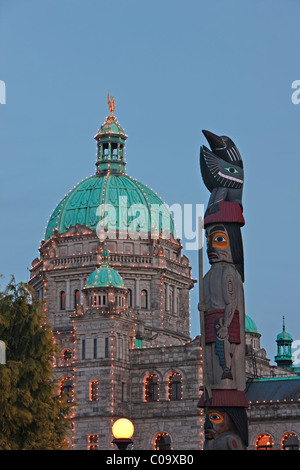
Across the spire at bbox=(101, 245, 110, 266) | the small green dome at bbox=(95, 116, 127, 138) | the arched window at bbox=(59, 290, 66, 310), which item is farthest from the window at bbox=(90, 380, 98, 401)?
the small green dome at bbox=(95, 116, 127, 138)

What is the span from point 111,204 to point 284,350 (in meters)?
35.5

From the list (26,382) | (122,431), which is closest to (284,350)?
(26,382)

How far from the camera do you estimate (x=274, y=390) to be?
4055 inches

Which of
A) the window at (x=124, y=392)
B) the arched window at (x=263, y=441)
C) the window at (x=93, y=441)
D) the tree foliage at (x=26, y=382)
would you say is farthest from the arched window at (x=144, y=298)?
the tree foliage at (x=26, y=382)

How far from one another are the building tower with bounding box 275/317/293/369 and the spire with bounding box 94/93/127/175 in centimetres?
3259

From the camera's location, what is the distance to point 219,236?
5319 centimetres

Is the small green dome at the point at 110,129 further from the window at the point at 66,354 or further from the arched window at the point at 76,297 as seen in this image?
the window at the point at 66,354

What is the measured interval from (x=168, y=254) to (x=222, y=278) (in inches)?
2958

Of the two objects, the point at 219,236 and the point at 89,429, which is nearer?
the point at 219,236

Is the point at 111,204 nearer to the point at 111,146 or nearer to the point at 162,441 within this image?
the point at 111,146

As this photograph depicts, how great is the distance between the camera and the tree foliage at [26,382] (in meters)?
63.4

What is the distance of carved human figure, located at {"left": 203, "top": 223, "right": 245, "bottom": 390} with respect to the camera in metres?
51.3
